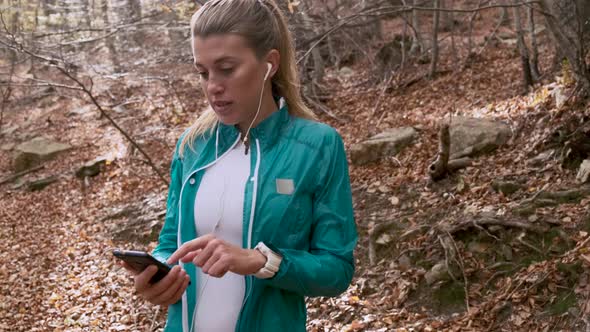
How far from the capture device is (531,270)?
168 inches

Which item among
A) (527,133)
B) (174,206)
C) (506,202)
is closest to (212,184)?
(174,206)

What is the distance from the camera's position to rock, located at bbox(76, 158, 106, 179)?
10477 mm

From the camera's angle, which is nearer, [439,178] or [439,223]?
[439,223]

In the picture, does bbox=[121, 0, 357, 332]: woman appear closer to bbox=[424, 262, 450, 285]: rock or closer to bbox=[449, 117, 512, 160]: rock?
bbox=[424, 262, 450, 285]: rock

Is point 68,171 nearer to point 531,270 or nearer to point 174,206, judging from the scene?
point 531,270

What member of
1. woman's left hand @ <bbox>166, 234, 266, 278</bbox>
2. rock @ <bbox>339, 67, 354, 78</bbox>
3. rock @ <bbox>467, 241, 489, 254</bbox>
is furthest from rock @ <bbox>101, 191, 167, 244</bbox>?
woman's left hand @ <bbox>166, 234, 266, 278</bbox>

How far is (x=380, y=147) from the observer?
7336 millimetres

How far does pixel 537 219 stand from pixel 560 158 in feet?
3.40

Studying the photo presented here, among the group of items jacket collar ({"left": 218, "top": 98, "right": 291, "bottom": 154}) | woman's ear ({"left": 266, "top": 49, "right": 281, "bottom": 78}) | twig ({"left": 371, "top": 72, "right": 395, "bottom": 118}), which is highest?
woman's ear ({"left": 266, "top": 49, "right": 281, "bottom": 78})

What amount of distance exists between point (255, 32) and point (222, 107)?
249mm

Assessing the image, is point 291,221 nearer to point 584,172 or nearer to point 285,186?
point 285,186

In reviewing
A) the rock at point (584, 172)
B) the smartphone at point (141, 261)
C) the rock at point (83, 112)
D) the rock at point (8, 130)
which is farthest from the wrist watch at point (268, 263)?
the rock at point (83, 112)

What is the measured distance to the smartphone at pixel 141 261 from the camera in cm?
168

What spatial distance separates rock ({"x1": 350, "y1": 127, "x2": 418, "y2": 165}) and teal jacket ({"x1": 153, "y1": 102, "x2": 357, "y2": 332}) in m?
5.44
